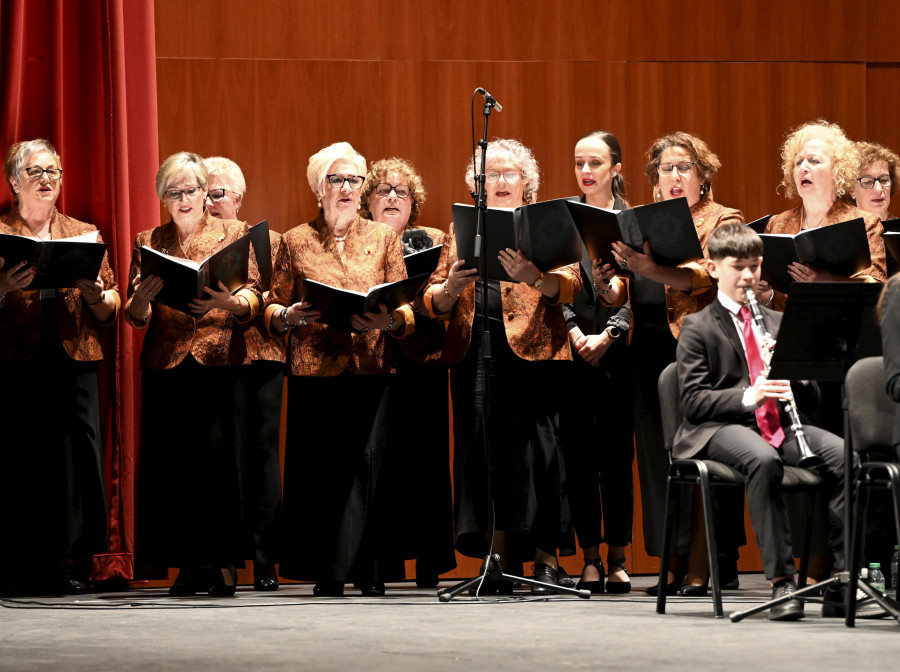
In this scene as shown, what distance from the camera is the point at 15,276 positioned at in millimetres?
4871

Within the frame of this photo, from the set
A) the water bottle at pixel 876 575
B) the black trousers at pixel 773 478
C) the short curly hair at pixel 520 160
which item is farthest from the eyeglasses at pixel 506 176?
the water bottle at pixel 876 575

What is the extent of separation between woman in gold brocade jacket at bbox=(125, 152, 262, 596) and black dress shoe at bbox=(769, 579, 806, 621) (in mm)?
2033

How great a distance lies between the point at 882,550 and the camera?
4.69 metres

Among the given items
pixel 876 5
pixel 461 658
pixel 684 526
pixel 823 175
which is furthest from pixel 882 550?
pixel 876 5

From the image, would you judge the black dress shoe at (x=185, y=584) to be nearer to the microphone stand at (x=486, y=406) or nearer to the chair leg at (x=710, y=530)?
the microphone stand at (x=486, y=406)

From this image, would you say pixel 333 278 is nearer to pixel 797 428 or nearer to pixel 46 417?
pixel 46 417

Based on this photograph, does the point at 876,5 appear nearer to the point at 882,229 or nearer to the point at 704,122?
the point at 704,122

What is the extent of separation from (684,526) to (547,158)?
6.67 ft

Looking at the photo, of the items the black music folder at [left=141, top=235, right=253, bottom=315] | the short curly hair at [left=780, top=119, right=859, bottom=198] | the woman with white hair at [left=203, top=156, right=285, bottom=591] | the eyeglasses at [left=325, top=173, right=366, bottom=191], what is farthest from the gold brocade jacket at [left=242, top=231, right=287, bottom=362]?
the short curly hair at [left=780, top=119, right=859, bottom=198]

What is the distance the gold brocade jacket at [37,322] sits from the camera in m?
5.08

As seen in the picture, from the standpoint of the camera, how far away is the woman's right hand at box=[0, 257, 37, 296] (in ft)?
15.9

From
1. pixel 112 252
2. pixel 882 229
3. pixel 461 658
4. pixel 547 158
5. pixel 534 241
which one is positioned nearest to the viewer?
pixel 461 658

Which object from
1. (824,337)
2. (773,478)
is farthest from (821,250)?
(773,478)

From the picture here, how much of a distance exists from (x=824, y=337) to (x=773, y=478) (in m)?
0.48
